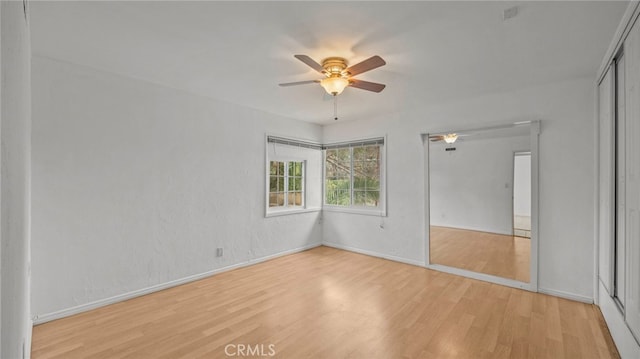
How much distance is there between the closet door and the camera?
6.27ft

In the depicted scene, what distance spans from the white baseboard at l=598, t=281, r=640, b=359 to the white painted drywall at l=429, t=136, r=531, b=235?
3.44 meters

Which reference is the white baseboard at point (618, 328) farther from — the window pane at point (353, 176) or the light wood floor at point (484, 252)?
the window pane at point (353, 176)

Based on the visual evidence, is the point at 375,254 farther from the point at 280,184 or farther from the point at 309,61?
the point at 309,61

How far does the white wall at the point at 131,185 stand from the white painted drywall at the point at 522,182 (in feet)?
17.4

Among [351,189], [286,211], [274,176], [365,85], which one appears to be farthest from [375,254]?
[365,85]

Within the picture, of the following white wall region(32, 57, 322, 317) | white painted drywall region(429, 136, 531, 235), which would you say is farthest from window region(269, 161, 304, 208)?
white painted drywall region(429, 136, 531, 235)

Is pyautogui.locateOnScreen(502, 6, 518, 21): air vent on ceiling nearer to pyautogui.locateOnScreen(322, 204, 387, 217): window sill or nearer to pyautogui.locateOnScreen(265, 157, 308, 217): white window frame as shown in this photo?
pyautogui.locateOnScreen(322, 204, 387, 217): window sill

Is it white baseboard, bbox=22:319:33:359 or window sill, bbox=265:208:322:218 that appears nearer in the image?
white baseboard, bbox=22:319:33:359

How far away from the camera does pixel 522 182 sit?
6.07 m

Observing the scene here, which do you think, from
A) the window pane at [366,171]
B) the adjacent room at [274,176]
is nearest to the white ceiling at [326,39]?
the adjacent room at [274,176]

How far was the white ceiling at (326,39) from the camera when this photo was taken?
6.35 feet

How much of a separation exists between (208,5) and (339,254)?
4.13 meters

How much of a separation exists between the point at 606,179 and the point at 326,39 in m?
2.93

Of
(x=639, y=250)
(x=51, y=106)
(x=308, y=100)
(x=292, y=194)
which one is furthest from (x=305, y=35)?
(x=292, y=194)
